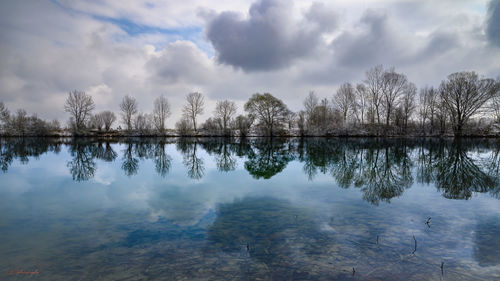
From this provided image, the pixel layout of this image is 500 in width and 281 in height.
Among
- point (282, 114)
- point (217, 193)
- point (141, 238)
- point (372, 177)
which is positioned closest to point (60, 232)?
point (141, 238)

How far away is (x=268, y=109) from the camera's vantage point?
62.3m

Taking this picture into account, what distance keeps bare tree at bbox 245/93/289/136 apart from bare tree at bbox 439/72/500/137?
3486 cm

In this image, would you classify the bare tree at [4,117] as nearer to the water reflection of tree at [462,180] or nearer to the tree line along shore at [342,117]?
the tree line along shore at [342,117]

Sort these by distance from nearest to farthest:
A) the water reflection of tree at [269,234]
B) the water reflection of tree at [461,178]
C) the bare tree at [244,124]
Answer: the water reflection of tree at [269,234] < the water reflection of tree at [461,178] < the bare tree at [244,124]

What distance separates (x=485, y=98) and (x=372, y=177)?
55119 millimetres

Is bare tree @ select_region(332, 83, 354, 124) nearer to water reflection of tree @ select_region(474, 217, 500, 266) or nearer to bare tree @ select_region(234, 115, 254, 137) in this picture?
bare tree @ select_region(234, 115, 254, 137)

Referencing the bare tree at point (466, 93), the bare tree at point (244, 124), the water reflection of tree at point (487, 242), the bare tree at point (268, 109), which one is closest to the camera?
the water reflection of tree at point (487, 242)

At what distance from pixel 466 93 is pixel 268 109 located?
41.2 m

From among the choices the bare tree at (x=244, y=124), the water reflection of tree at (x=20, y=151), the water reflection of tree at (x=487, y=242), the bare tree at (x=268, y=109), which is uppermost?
the bare tree at (x=268, y=109)

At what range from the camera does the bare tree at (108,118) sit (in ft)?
252

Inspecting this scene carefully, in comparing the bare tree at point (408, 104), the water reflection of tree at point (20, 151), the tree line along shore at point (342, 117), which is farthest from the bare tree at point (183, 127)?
the bare tree at point (408, 104)

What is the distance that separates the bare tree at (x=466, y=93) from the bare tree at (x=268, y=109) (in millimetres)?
34856

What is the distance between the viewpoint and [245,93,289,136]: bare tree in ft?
204
